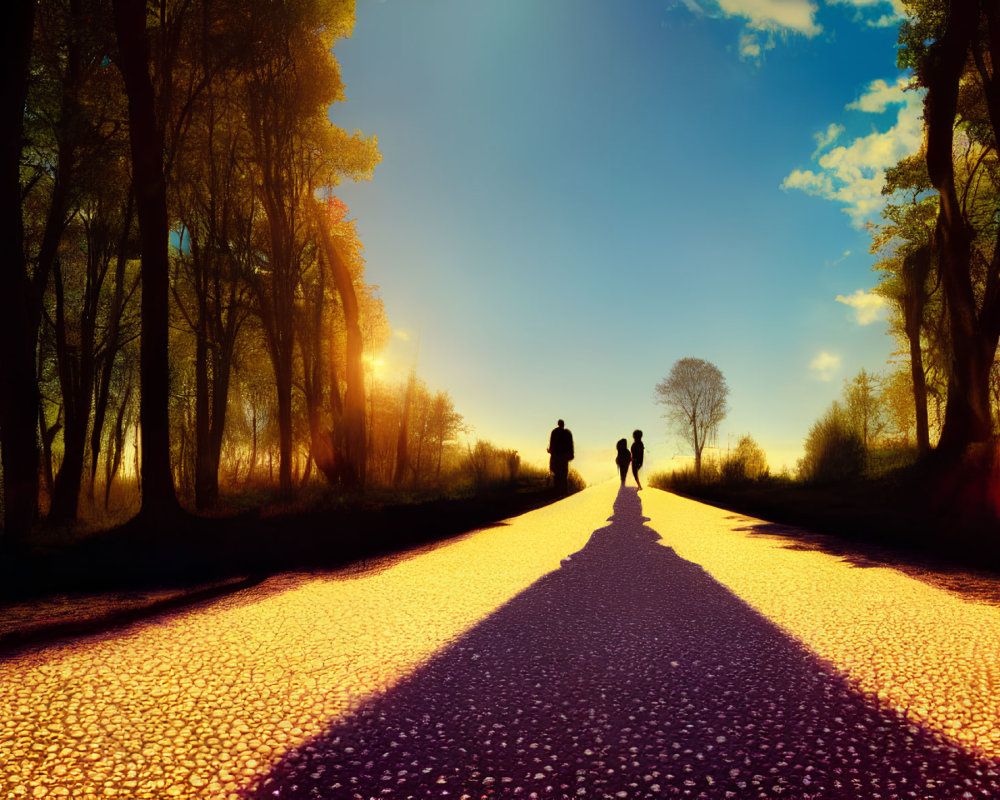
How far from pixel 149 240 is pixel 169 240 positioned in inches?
179

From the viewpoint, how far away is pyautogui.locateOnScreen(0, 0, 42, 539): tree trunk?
7.85m

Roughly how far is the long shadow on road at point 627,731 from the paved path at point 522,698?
0.04 ft

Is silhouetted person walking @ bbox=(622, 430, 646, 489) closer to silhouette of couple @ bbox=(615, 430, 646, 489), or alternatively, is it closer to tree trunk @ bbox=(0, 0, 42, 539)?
silhouette of couple @ bbox=(615, 430, 646, 489)

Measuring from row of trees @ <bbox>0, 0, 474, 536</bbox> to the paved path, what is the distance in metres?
6.07

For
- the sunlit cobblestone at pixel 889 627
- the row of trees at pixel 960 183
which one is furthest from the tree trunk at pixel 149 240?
the row of trees at pixel 960 183

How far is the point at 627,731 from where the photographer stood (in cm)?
239

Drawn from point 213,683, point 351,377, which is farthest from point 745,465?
point 213,683

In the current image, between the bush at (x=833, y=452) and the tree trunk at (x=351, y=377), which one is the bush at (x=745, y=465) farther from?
the tree trunk at (x=351, y=377)

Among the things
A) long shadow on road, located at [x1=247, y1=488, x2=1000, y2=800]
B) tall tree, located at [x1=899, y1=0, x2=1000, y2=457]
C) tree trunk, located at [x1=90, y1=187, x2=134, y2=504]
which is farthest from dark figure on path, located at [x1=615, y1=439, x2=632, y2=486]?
long shadow on road, located at [x1=247, y1=488, x2=1000, y2=800]

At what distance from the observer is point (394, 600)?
481 cm

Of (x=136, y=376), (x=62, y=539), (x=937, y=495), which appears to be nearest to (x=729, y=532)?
(x=937, y=495)

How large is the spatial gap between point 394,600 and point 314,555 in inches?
106

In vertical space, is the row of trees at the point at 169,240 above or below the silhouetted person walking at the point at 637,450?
above

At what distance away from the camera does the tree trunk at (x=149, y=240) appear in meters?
8.79
